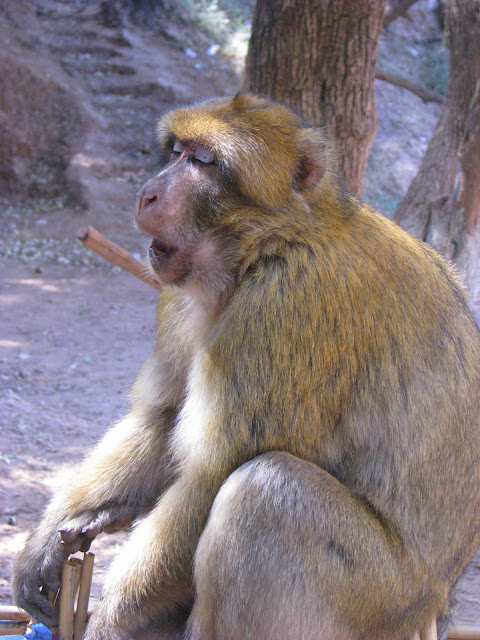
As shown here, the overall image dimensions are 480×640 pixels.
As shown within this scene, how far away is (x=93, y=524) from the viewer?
3473 millimetres

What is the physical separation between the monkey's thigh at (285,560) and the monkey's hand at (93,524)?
708mm

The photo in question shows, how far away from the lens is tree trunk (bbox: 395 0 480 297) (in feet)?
19.7

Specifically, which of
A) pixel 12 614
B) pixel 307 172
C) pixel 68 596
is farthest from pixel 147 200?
pixel 12 614

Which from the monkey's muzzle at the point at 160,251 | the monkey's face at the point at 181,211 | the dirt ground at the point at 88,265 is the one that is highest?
the monkey's face at the point at 181,211

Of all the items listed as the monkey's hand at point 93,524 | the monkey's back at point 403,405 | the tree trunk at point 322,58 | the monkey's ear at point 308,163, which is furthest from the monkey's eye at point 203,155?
the tree trunk at point 322,58

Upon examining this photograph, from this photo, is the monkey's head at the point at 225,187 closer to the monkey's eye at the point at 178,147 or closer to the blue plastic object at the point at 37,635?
the monkey's eye at the point at 178,147

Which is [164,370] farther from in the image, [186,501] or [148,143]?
[148,143]

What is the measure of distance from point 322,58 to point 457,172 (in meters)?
1.56

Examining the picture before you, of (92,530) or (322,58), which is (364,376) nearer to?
(92,530)

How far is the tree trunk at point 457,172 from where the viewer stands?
599 cm

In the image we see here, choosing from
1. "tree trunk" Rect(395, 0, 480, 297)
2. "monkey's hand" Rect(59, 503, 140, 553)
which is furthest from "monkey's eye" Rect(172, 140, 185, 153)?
"tree trunk" Rect(395, 0, 480, 297)

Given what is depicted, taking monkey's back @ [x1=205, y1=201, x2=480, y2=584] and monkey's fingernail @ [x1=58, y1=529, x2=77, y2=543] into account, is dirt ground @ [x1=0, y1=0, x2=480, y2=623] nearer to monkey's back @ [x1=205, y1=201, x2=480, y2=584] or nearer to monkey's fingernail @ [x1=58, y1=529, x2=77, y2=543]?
monkey's fingernail @ [x1=58, y1=529, x2=77, y2=543]

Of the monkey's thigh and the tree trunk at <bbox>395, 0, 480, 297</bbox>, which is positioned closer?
the monkey's thigh

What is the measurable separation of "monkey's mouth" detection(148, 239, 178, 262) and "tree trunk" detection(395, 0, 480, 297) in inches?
130
